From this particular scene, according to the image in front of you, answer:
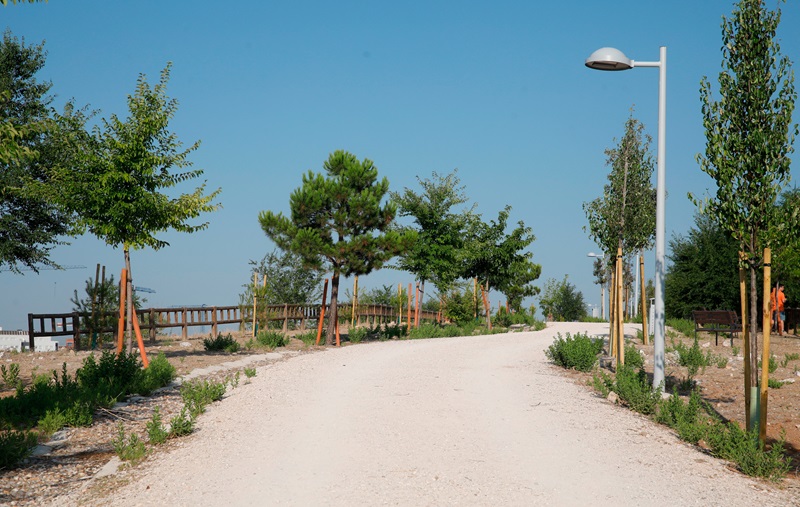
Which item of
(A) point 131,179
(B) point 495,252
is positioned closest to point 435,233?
(B) point 495,252

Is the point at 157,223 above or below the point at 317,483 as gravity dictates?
above

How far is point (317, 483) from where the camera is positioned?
6648mm

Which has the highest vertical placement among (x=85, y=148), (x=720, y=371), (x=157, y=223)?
(x=85, y=148)

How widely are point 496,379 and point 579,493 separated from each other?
757 centimetres

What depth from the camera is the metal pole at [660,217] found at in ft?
39.8

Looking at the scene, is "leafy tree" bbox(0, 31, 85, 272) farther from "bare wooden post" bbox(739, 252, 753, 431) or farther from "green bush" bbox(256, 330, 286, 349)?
"bare wooden post" bbox(739, 252, 753, 431)

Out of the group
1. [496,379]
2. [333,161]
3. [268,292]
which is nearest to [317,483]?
[496,379]

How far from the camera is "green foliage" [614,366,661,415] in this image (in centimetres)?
1109

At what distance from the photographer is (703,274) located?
37.6 m

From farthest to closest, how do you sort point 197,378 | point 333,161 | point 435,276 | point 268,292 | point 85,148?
point 435,276 → point 268,292 → point 333,161 → point 85,148 → point 197,378

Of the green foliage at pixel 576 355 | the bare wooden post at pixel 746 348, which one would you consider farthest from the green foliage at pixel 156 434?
the green foliage at pixel 576 355

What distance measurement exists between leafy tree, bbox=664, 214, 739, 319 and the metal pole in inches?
1022

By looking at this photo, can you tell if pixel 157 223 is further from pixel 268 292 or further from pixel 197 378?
pixel 268 292

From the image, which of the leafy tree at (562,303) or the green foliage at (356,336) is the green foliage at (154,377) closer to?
the green foliage at (356,336)
